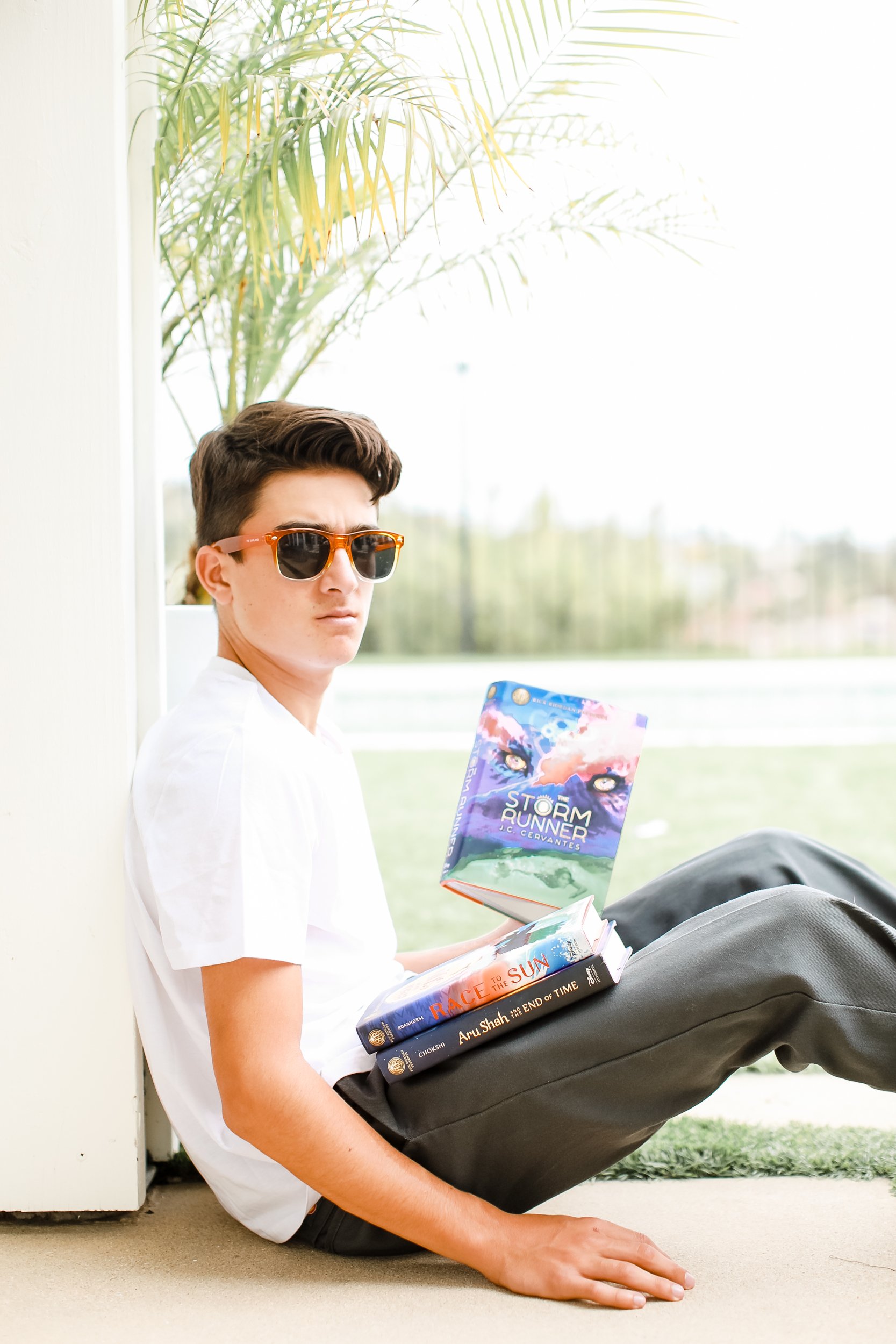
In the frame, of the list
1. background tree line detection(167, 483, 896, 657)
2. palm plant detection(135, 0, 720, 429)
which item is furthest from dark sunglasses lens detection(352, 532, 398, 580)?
background tree line detection(167, 483, 896, 657)

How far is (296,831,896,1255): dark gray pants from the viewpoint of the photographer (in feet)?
4.55

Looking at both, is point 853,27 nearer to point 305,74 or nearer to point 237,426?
point 305,74

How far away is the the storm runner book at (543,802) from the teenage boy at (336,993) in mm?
202

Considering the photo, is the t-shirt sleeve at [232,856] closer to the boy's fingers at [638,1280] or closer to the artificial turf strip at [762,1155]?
the boy's fingers at [638,1280]

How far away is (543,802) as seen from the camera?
5.73ft

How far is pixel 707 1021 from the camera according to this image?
4.60 feet

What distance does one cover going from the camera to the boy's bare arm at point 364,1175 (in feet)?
4.37

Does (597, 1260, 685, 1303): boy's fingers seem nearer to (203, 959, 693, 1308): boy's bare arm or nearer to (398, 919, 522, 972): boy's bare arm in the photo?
(203, 959, 693, 1308): boy's bare arm

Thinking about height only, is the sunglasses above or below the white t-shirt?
above

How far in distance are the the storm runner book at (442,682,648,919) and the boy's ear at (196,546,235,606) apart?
0.46 metres

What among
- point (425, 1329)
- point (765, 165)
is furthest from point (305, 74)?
point (765, 165)

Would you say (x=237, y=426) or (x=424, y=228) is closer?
(x=237, y=426)

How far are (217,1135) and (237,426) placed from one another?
1042mm

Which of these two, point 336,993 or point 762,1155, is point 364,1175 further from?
point 762,1155
